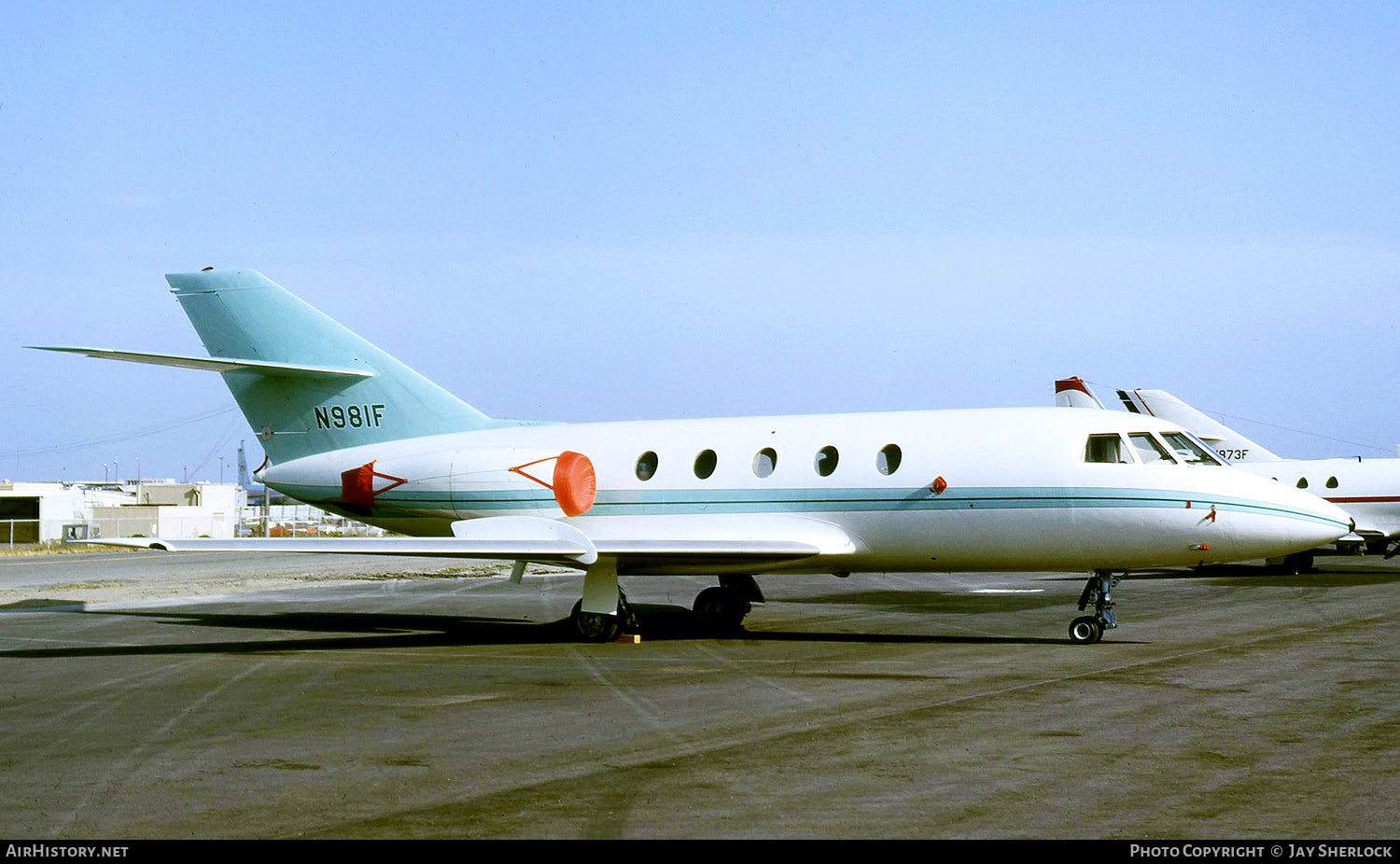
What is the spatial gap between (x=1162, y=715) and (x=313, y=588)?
22.8 m

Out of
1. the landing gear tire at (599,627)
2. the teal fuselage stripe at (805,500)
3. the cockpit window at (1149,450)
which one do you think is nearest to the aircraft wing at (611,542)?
the teal fuselage stripe at (805,500)

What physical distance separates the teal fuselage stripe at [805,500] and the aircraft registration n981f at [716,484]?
0.9 inches

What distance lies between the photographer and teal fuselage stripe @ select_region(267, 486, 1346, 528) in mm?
15398

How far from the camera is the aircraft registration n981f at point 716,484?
51.0 ft

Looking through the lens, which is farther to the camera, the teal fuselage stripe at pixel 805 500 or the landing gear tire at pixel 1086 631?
the landing gear tire at pixel 1086 631

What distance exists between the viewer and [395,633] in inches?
750

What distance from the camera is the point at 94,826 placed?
263 inches

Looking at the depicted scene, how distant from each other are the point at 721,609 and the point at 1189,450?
276 inches

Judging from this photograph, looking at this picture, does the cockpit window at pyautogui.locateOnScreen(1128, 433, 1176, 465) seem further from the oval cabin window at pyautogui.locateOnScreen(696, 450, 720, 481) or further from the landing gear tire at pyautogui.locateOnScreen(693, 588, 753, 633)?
the landing gear tire at pyautogui.locateOnScreen(693, 588, 753, 633)

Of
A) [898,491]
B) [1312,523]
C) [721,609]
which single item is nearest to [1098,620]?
[1312,523]

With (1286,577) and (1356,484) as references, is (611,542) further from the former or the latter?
(1356,484)

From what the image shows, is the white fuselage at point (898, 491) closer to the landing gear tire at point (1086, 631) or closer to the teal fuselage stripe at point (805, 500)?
the teal fuselage stripe at point (805, 500)

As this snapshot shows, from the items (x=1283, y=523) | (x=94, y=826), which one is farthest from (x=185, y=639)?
(x=1283, y=523)
